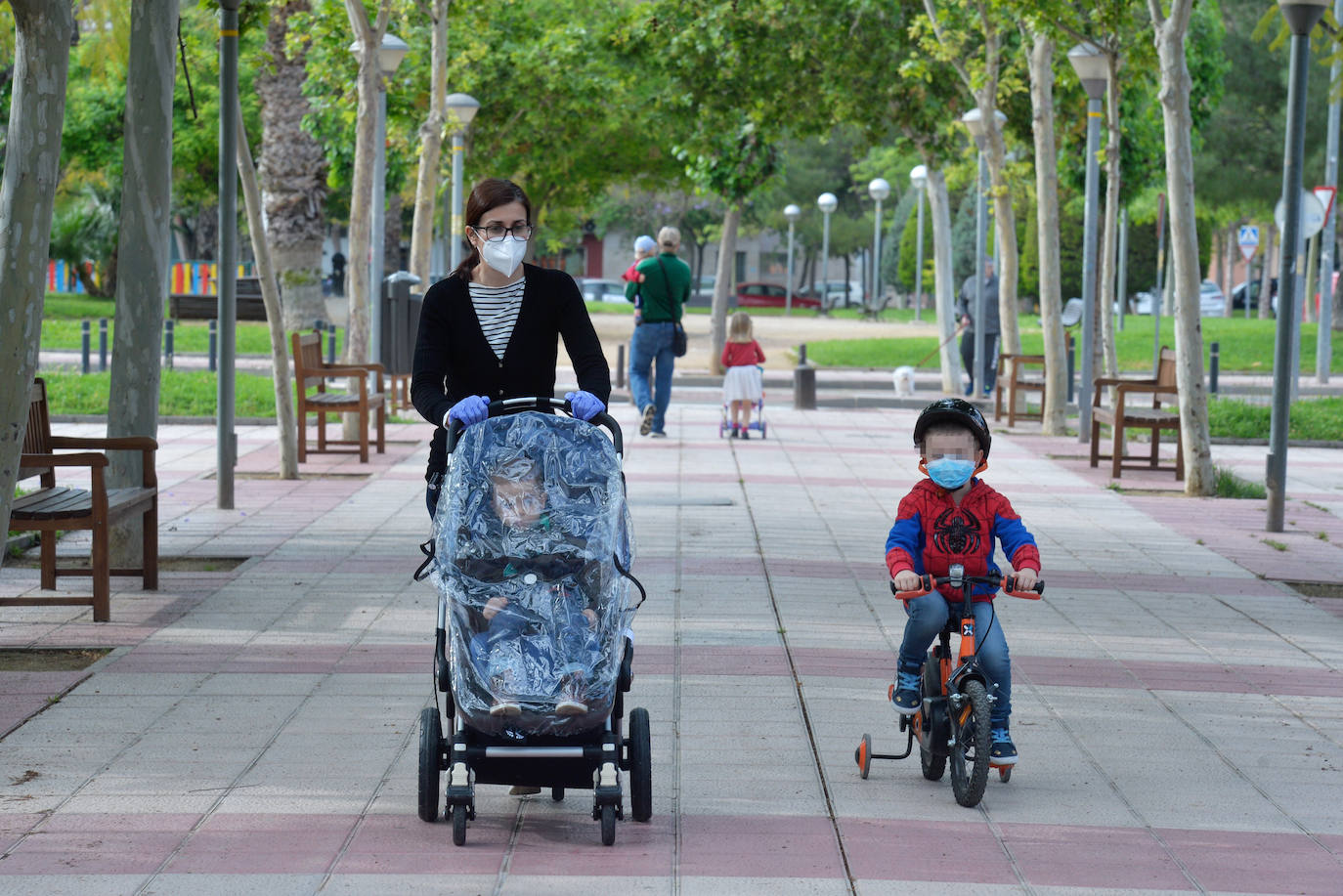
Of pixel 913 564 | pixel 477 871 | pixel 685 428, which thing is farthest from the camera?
pixel 685 428

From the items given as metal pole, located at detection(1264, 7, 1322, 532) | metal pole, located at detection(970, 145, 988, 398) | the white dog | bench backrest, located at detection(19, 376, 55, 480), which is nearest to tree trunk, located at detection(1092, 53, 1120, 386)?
metal pole, located at detection(970, 145, 988, 398)

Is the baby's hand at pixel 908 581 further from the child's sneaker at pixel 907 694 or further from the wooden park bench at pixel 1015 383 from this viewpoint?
the wooden park bench at pixel 1015 383

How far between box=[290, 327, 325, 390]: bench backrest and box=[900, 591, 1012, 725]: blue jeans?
9617mm

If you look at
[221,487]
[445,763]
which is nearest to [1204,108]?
[221,487]

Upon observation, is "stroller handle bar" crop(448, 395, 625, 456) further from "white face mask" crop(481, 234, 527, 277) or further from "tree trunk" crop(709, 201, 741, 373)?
"tree trunk" crop(709, 201, 741, 373)

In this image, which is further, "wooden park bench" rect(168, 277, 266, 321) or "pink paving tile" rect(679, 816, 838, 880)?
"wooden park bench" rect(168, 277, 266, 321)

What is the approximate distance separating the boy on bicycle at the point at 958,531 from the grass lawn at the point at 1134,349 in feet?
80.8

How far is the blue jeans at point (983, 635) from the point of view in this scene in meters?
5.49

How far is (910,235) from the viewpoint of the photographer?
2463 inches

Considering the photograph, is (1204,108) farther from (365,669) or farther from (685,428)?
(365,669)

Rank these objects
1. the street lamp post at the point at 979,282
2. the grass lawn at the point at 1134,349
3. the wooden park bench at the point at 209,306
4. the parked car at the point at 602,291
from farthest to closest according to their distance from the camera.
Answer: the parked car at the point at 602,291 → the grass lawn at the point at 1134,349 → the wooden park bench at the point at 209,306 → the street lamp post at the point at 979,282

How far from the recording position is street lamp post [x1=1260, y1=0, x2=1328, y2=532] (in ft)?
38.2

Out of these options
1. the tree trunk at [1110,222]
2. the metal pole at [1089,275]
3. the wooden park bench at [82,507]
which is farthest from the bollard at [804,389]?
the wooden park bench at [82,507]

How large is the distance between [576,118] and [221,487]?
22.4 metres
